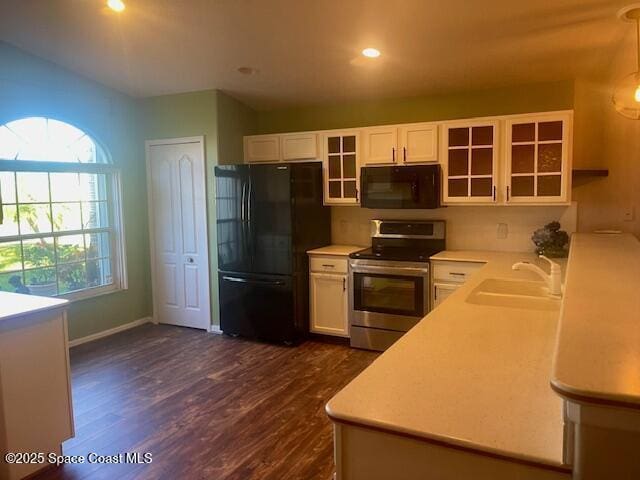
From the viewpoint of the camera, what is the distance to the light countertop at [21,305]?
7.56 feet

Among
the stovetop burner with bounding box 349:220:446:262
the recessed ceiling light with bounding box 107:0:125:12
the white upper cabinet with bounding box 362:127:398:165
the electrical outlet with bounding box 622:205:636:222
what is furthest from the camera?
the stovetop burner with bounding box 349:220:446:262

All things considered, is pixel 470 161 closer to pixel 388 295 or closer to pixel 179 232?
pixel 388 295

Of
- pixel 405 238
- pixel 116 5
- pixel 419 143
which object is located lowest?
pixel 405 238

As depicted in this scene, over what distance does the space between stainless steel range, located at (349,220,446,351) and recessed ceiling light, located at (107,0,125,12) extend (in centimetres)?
264

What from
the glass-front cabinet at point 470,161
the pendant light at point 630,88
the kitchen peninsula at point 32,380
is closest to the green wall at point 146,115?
the glass-front cabinet at point 470,161

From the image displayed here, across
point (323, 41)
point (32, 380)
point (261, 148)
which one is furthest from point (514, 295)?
point (261, 148)

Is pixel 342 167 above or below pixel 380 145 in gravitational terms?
below

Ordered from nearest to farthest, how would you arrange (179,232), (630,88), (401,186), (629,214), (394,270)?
1. (630,88)
2. (629,214)
3. (394,270)
4. (401,186)
5. (179,232)

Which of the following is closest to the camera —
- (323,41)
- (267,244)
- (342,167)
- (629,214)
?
(323,41)

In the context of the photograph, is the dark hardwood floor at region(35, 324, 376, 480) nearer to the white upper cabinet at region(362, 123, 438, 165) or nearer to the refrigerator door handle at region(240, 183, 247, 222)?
the refrigerator door handle at region(240, 183, 247, 222)

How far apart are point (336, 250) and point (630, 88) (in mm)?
2709

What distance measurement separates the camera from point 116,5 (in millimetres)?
3238

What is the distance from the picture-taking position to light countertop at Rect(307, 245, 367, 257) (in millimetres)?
4449

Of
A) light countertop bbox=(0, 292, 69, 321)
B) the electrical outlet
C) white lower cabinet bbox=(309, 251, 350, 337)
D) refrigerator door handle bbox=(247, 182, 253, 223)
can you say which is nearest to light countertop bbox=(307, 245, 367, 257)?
white lower cabinet bbox=(309, 251, 350, 337)
